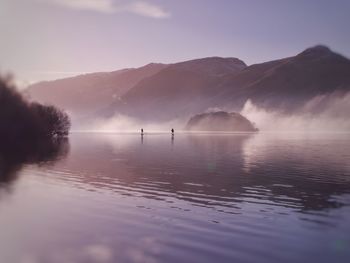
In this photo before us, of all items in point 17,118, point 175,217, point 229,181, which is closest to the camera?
point 175,217

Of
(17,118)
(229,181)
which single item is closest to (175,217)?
(229,181)

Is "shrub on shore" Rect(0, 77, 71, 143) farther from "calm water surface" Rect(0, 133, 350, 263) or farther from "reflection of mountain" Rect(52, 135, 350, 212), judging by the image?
"calm water surface" Rect(0, 133, 350, 263)

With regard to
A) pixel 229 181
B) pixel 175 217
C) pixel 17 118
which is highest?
pixel 17 118

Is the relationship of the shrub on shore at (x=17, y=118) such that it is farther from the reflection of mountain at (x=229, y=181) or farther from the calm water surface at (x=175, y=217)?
the calm water surface at (x=175, y=217)

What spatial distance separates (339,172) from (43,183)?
34742mm

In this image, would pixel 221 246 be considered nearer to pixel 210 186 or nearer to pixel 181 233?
pixel 181 233

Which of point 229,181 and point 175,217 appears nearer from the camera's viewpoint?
point 175,217

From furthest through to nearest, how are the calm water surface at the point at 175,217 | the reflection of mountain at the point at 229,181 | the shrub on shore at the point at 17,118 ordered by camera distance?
1. the shrub on shore at the point at 17,118
2. the reflection of mountain at the point at 229,181
3. the calm water surface at the point at 175,217

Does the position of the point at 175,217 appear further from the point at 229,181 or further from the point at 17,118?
the point at 17,118

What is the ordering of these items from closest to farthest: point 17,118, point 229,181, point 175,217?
point 175,217
point 229,181
point 17,118

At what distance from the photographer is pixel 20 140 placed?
126 meters

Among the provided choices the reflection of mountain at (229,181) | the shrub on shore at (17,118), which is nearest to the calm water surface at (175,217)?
the reflection of mountain at (229,181)

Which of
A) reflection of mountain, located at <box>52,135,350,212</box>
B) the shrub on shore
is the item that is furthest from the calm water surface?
the shrub on shore

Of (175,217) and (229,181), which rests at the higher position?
(229,181)
